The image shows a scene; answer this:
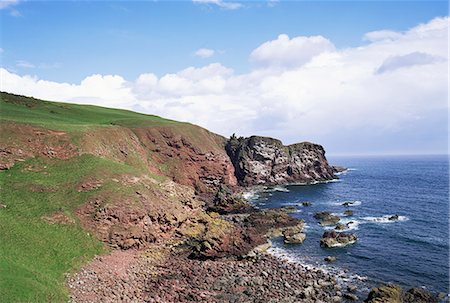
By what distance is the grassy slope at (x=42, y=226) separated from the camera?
29028 mm

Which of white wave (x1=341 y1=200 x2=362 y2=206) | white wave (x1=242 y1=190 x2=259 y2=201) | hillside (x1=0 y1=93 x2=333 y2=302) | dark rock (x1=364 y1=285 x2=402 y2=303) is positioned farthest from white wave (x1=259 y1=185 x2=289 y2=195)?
dark rock (x1=364 y1=285 x2=402 y2=303)

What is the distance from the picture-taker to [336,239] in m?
55.1

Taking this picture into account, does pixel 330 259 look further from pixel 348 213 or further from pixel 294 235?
pixel 348 213

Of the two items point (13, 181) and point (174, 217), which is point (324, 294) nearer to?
point (174, 217)

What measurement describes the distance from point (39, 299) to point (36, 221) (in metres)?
14.0

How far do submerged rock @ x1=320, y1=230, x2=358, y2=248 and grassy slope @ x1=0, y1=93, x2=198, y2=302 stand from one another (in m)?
31.6

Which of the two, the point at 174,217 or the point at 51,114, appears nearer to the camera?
the point at 174,217

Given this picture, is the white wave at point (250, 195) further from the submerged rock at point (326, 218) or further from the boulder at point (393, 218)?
the boulder at point (393, 218)

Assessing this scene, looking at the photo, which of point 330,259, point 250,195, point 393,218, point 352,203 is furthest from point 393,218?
point 250,195

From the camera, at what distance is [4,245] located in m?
33.2

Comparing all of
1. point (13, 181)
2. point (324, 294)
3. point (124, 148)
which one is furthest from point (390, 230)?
point (13, 181)

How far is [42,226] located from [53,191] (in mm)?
6988

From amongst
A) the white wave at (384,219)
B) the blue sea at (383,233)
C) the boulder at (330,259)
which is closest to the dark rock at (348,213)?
the blue sea at (383,233)

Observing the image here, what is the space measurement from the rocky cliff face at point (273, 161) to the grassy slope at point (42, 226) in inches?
2312
